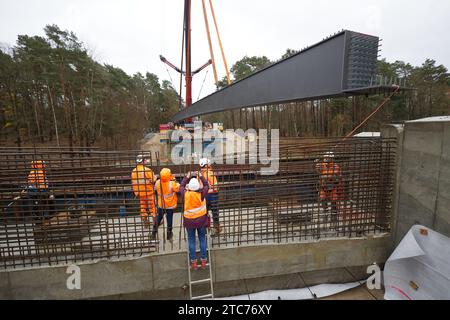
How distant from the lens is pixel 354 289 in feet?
14.9

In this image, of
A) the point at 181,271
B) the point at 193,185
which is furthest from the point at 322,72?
the point at 181,271

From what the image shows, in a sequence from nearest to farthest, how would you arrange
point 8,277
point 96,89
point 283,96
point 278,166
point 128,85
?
point 283,96
point 8,277
point 278,166
point 96,89
point 128,85

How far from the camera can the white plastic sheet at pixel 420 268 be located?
331cm

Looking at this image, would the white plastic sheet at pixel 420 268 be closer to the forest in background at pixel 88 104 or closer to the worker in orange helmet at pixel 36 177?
the worker in orange helmet at pixel 36 177

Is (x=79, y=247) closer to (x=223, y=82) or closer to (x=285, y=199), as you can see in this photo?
(x=285, y=199)

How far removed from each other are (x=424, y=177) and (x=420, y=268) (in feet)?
5.07

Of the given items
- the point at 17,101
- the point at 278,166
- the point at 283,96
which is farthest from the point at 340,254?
A: the point at 17,101

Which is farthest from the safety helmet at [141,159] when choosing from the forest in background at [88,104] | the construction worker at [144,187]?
the forest in background at [88,104]

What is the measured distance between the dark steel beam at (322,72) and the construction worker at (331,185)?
2.06 meters

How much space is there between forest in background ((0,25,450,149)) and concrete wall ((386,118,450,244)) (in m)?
17.8

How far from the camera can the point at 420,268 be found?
3533 millimetres

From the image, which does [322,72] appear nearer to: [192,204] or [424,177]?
[192,204]

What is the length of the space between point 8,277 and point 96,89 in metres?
26.7

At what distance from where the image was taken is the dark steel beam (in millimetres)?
2197
